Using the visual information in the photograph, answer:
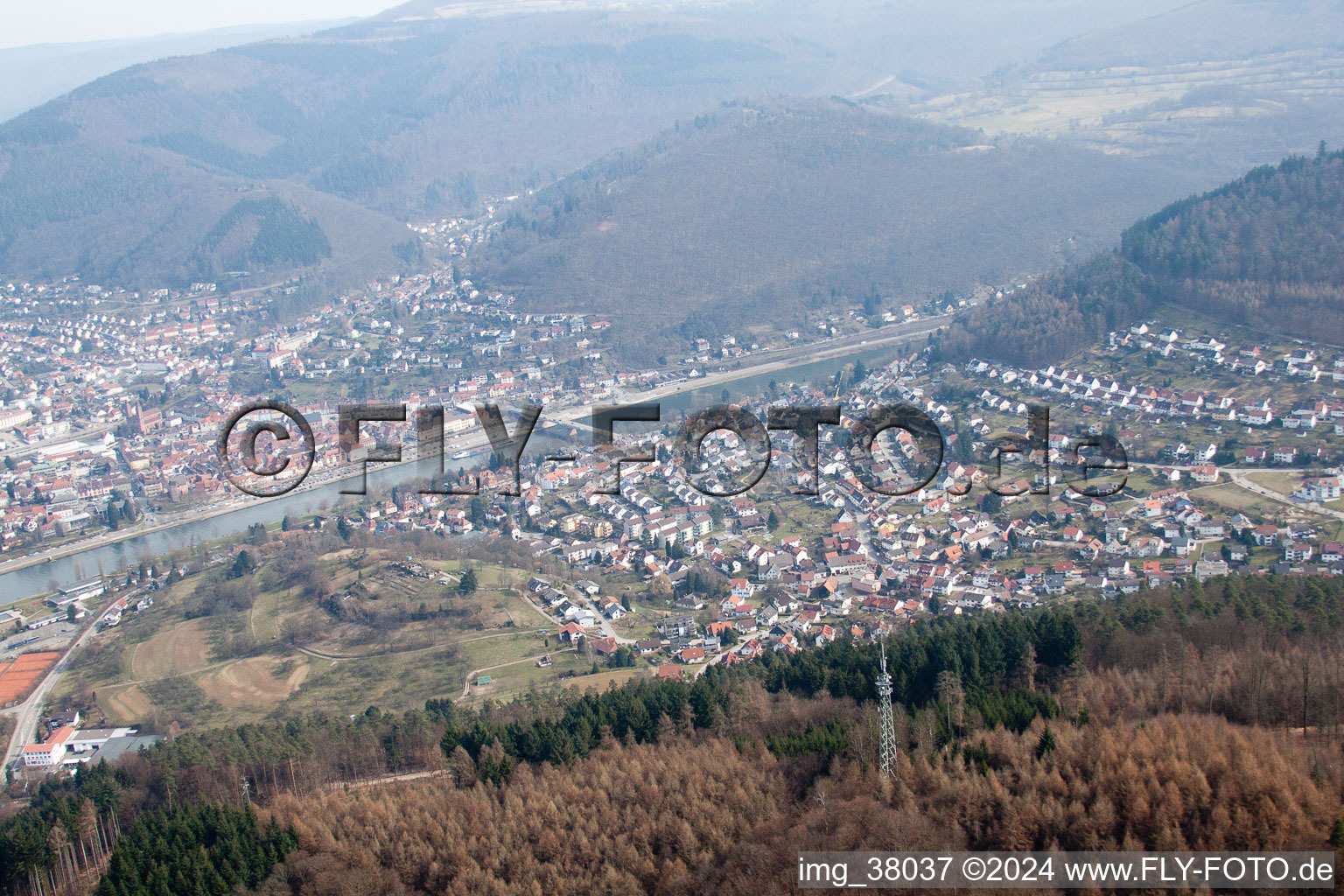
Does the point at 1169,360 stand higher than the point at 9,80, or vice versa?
the point at 9,80

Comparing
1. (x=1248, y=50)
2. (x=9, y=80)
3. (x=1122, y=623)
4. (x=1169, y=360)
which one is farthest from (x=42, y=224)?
(x=9, y=80)

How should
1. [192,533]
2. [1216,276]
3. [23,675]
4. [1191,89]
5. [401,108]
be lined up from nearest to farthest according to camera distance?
[23,675] → [192,533] → [1216,276] → [1191,89] → [401,108]

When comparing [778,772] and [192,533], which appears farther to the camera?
[192,533]

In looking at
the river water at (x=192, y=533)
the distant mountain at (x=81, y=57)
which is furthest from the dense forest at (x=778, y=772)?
the distant mountain at (x=81, y=57)

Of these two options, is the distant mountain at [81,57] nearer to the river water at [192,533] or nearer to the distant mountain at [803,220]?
the distant mountain at [803,220]

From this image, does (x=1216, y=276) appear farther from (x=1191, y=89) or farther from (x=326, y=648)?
(x=1191, y=89)

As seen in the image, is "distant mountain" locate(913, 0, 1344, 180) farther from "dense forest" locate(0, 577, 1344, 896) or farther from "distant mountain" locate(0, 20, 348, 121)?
"distant mountain" locate(0, 20, 348, 121)

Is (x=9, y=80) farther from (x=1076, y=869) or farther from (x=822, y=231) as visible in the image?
(x=1076, y=869)

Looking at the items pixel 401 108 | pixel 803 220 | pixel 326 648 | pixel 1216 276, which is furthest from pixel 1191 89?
pixel 326 648
